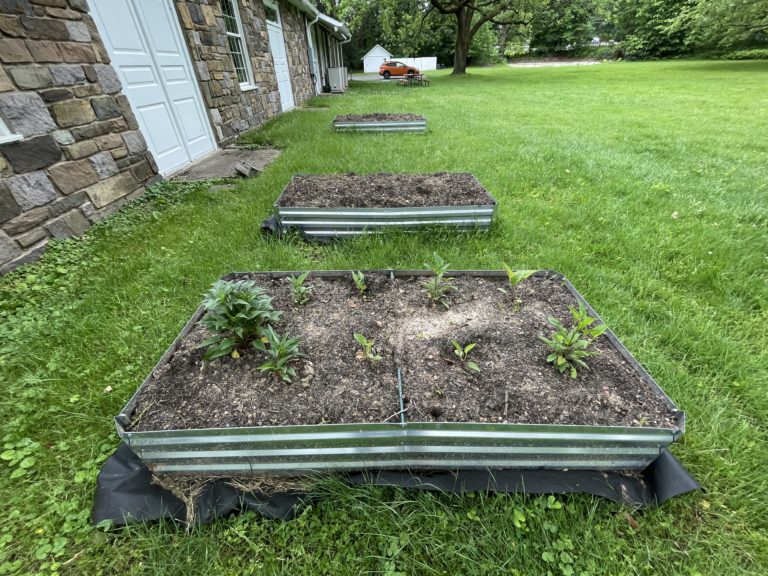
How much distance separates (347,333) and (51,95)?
3.19 m

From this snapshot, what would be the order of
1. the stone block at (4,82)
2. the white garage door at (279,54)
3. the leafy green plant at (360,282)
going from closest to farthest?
the leafy green plant at (360,282) → the stone block at (4,82) → the white garage door at (279,54)

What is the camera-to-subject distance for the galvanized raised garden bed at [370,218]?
9.07 feet

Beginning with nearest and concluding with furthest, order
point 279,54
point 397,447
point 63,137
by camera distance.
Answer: point 397,447, point 63,137, point 279,54

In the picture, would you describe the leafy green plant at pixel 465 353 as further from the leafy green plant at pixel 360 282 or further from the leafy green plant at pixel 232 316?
the leafy green plant at pixel 232 316

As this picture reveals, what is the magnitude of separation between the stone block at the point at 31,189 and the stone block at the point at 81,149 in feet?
1.06

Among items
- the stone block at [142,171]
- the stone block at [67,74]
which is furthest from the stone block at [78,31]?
the stone block at [142,171]

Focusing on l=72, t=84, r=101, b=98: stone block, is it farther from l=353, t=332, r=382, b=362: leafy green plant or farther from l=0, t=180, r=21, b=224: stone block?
l=353, t=332, r=382, b=362: leafy green plant

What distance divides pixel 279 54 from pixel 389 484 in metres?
10.4

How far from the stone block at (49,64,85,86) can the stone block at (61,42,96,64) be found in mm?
64

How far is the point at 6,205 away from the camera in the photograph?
8.01 feet

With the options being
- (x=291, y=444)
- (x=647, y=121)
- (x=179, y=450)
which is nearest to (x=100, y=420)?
(x=179, y=450)

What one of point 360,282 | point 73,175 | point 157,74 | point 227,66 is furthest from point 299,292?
point 227,66

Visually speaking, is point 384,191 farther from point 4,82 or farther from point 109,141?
point 4,82

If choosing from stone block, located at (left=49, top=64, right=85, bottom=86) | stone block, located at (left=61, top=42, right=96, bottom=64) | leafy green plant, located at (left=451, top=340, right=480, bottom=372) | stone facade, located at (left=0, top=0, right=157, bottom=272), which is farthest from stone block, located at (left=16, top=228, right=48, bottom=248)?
leafy green plant, located at (left=451, top=340, right=480, bottom=372)
